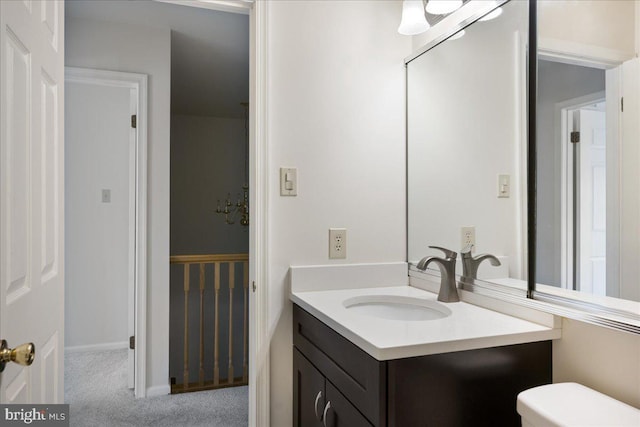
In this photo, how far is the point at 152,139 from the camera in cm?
276

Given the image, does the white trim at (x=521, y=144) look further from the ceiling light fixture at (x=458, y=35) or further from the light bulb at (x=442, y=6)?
the light bulb at (x=442, y=6)

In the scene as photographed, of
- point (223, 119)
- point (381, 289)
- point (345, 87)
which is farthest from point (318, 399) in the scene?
point (223, 119)

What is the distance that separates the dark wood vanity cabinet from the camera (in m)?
1.07

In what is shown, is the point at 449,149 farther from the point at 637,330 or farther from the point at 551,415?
the point at 551,415

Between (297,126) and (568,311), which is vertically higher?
(297,126)

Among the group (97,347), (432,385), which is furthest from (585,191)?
(97,347)

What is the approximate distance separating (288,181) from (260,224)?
211 millimetres

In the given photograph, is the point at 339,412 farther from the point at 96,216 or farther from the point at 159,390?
the point at 96,216

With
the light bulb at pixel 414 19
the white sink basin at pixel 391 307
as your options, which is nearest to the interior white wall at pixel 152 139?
the white sink basin at pixel 391 307

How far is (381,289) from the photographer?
1829 millimetres

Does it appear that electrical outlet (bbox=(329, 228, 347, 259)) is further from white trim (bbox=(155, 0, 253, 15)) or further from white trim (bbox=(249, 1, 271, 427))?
white trim (bbox=(155, 0, 253, 15))

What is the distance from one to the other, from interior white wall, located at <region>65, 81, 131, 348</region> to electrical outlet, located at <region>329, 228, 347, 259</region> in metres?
2.43

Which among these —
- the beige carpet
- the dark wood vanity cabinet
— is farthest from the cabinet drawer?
the beige carpet

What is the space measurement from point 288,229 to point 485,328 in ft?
2.79
